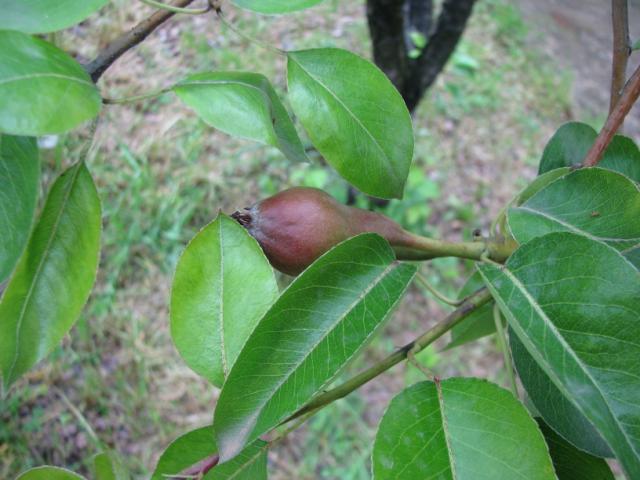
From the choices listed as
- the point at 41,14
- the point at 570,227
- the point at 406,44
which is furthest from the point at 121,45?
the point at 406,44

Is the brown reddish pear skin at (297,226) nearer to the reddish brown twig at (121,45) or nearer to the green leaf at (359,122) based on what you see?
the green leaf at (359,122)

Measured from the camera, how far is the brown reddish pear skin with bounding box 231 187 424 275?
1.62ft

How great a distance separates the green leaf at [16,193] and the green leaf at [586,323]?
373 mm

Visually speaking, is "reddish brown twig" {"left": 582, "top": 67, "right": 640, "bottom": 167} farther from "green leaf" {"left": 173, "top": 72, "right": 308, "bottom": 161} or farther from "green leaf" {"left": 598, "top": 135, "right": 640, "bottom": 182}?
"green leaf" {"left": 173, "top": 72, "right": 308, "bottom": 161}

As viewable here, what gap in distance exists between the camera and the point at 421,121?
2.60 m

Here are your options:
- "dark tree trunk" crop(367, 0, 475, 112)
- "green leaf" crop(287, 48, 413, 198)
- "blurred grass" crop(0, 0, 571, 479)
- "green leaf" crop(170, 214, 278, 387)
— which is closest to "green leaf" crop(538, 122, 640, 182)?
"green leaf" crop(287, 48, 413, 198)

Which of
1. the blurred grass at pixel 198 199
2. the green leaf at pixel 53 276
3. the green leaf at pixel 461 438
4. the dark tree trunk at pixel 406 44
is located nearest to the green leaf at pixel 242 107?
the green leaf at pixel 53 276

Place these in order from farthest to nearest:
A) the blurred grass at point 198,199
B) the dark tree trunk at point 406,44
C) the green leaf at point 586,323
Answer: the blurred grass at point 198,199 → the dark tree trunk at point 406,44 → the green leaf at point 586,323

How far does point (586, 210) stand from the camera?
0.53 m

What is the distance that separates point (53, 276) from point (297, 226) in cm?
23

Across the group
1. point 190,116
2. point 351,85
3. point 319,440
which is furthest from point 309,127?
point 190,116

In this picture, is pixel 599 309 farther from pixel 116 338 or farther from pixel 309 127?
pixel 116 338

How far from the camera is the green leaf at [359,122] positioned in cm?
53

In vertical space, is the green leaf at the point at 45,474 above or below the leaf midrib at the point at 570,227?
below
